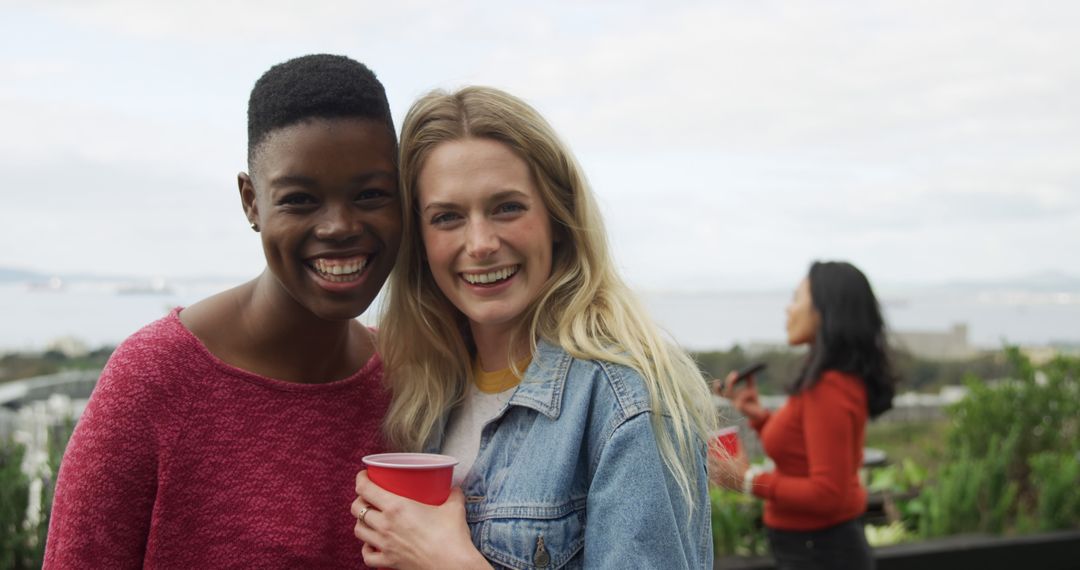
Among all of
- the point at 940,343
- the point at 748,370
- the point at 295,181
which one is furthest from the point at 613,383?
the point at 940,343

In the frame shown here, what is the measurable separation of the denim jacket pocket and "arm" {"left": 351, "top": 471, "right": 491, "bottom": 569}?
0.22 feet

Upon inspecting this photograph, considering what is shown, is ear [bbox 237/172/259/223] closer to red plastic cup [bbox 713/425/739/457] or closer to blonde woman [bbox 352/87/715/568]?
blonde woman [bbox 352/87/715/568]

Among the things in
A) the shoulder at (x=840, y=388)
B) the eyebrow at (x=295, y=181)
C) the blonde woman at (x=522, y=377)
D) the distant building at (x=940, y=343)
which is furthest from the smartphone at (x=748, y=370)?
the distant building at (x=940, y=343)

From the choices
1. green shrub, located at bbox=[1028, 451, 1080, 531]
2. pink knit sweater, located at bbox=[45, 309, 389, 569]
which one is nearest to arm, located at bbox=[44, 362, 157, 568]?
pink knit sweater, located at bbox=[45, 309, 389, 569]

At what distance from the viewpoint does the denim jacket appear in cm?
168

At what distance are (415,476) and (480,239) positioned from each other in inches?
19.6

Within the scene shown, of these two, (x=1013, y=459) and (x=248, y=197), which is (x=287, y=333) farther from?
(x=1013, y=459)

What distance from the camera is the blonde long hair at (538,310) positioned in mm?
1882

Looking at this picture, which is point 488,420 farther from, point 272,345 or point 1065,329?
point 1065,329

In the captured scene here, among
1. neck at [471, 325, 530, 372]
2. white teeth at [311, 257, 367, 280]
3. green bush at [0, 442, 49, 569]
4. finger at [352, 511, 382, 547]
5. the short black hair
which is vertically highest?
the short black hair

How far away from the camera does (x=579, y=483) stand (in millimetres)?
1809

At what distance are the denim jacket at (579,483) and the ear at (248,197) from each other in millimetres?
671

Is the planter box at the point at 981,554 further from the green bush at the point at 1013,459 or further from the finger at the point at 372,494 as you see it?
the finger at the point at 372,494

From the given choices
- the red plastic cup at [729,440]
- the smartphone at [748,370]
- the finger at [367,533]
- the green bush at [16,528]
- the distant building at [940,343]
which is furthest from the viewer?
the distant building at [940,343]
